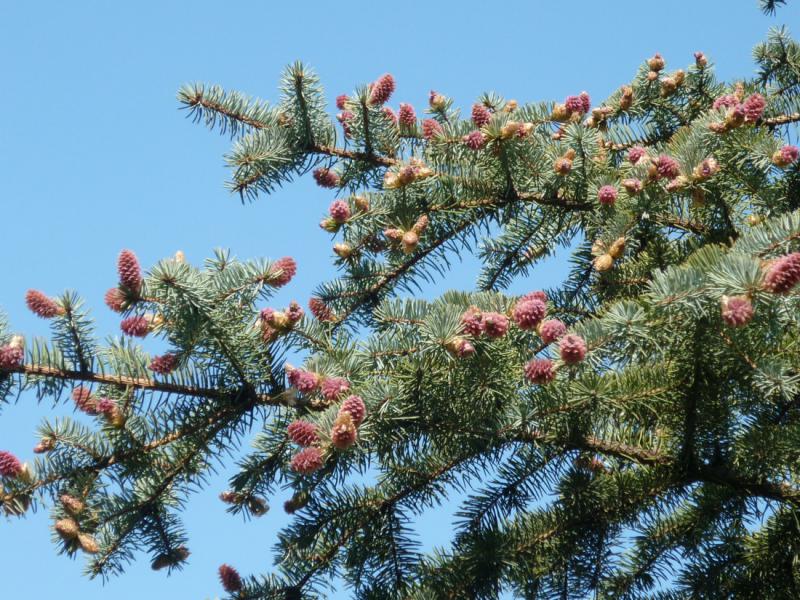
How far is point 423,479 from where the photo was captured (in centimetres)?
223

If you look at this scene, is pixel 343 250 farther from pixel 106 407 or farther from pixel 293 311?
pixel 106 407

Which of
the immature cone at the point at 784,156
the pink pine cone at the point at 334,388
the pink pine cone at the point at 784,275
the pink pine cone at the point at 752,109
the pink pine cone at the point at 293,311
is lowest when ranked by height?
the pink pine cone at the point at 784,275

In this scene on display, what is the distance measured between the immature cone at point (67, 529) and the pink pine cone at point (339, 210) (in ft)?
3.29

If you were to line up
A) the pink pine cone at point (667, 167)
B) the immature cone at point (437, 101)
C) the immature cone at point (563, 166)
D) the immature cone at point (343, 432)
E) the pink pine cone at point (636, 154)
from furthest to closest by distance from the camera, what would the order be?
1. the immature cone at point (437, 101)
2. the pink pine cone at point (636, 154)
3. the immature cone at point (563, 166)
4. the pink pine cone at point (667, 167)
5. the immature cone at point (343, 432)

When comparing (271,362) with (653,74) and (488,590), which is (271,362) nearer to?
(488,590)

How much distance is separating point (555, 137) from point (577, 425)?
127 centimetres

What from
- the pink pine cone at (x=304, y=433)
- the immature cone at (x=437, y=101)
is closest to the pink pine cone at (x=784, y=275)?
the pink pine cone at (x=304, y=433)

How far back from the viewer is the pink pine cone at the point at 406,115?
299 cm

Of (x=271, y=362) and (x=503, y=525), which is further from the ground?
(x=271, y=362)

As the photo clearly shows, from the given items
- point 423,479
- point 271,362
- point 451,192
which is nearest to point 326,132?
point 451,192

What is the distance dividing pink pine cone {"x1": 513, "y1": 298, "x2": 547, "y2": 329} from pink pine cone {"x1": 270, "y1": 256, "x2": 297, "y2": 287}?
0.52 meters

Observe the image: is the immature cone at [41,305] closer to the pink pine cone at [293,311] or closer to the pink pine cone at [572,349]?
the pink pine cone at [293,311]

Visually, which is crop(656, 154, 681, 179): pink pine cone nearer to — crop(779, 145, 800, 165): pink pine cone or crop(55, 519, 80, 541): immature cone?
crop(779, 145, 800, 165): pink pine cone

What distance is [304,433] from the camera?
1.89 metres
